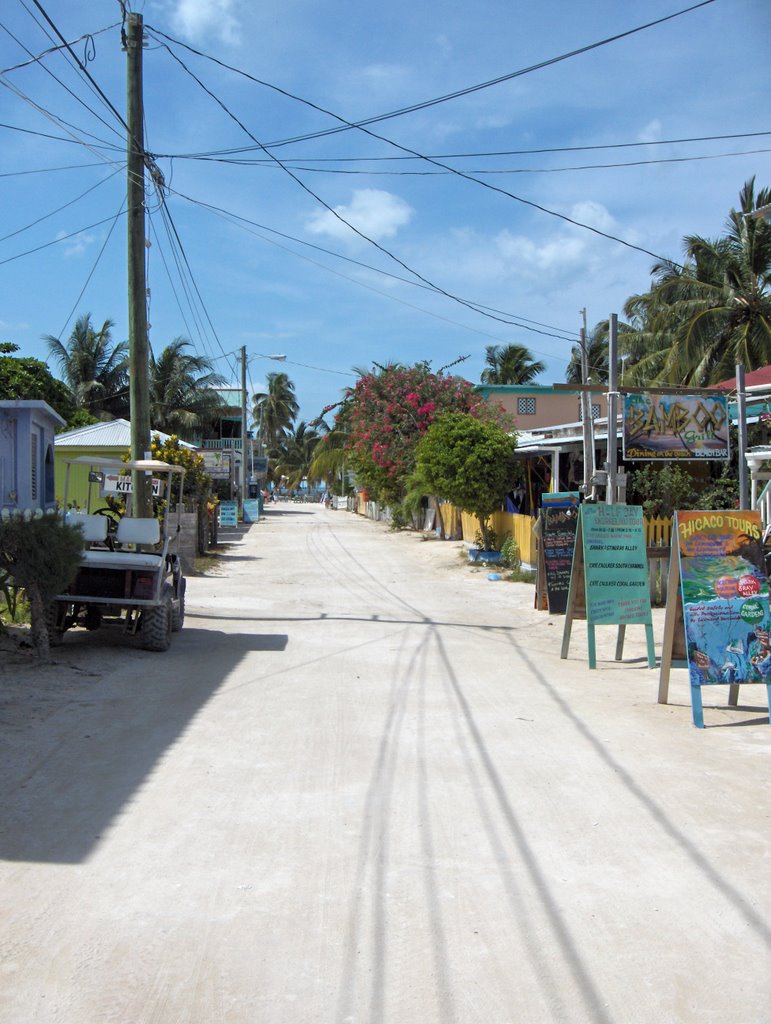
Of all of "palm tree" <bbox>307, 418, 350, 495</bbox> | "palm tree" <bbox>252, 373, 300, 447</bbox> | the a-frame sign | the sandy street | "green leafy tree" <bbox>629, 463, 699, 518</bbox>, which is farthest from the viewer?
"palm tree" <bbox>252, 373, 300, 447</bbox>

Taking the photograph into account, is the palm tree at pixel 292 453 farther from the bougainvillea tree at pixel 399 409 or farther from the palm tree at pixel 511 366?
the bougainvillea tree at pixel 399 409

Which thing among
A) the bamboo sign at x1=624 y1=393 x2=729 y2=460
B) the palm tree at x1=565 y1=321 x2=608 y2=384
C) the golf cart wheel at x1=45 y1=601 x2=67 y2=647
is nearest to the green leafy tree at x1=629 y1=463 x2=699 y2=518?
the bamboo sign at x1=624 y1=393 x2=729 y2=460

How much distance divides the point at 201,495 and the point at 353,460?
14135 millimetres

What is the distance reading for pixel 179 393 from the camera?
53.2m

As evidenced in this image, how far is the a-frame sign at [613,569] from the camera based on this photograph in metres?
9.78

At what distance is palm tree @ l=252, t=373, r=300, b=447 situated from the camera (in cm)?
8394

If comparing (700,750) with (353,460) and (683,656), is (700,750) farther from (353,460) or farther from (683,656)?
(353,460)

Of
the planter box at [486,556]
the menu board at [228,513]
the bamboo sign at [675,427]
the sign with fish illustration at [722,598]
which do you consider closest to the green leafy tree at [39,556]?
the sign with fish illustration at [722,598]

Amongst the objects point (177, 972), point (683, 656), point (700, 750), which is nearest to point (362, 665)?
point (683, 656)

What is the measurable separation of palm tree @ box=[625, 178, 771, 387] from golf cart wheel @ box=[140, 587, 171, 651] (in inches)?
999

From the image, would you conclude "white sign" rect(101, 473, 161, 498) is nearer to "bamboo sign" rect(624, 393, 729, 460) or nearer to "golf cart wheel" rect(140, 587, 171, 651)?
"golf cart wheel" rect(140, 587, 171, 651)

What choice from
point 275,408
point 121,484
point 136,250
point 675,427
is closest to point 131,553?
point 121,484

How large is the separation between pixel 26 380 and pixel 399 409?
41.7ft

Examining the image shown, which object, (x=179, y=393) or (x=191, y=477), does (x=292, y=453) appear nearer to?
(x=179, y=393)
